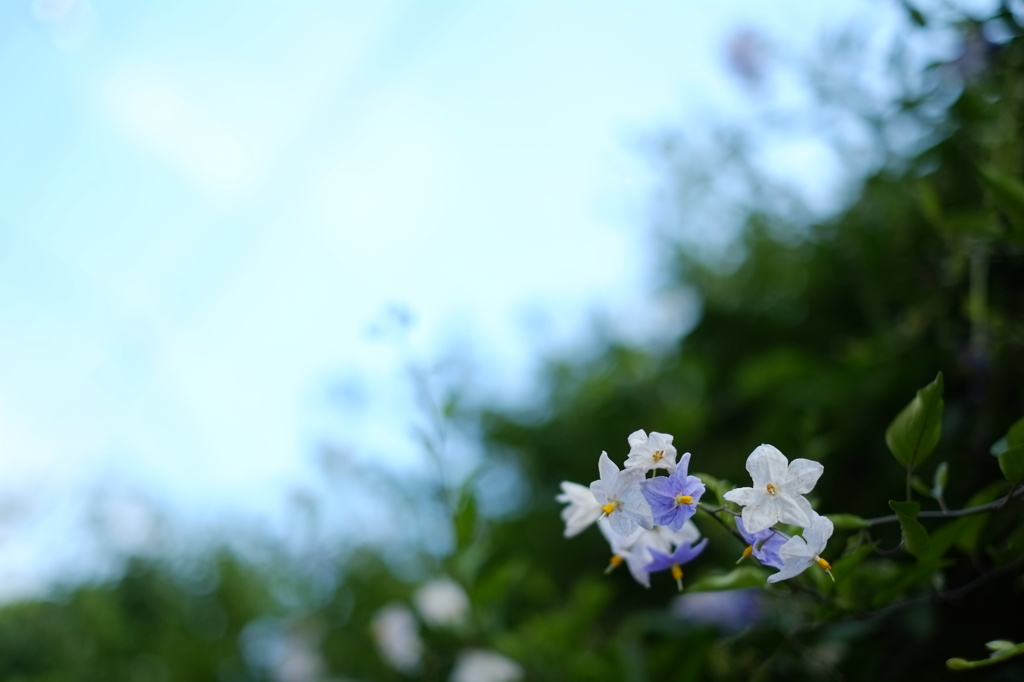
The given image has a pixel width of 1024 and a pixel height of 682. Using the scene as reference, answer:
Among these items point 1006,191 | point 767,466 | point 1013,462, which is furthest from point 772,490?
point 1006,191

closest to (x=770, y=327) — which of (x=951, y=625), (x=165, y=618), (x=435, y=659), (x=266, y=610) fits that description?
(x=951, y=625)

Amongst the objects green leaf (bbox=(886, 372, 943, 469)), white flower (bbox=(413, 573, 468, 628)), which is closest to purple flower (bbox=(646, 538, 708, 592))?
green leaf (bbox=(886, 372, 943, 469))

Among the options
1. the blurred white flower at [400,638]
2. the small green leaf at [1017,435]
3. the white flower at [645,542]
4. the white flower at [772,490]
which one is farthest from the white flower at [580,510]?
the blurred white flower at [400,638]

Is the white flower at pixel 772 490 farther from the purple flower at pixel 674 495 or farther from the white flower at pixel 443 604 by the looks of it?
the white flower at pixel 443 604

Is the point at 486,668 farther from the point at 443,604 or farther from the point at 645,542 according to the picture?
the point at 645,542

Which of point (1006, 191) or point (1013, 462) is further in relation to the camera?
point (1006, 191)

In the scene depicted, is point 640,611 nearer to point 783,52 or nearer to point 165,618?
point 783,52
